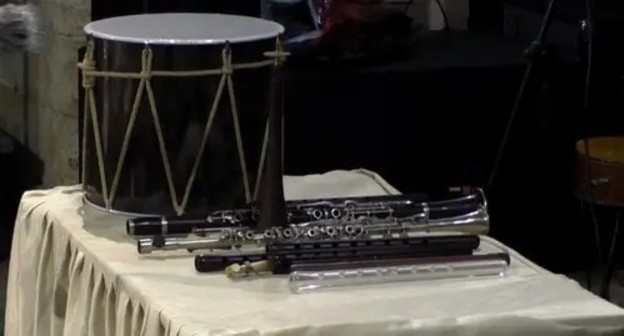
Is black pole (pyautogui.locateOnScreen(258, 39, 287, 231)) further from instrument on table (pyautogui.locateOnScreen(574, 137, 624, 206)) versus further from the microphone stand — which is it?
instrument on table (pyautogui.locateOnScreen(574, 137, 624, 206))

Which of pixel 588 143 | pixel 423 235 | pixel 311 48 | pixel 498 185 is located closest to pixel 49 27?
pixel 311 48

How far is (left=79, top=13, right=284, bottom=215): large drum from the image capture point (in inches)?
68.7

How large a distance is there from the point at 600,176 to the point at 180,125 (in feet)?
5.54

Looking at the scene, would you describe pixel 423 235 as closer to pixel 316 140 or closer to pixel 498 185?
pixel 316 140

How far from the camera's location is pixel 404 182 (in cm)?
303

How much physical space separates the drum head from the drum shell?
1 cm

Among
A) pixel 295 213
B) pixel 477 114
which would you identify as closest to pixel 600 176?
pixel 477 114

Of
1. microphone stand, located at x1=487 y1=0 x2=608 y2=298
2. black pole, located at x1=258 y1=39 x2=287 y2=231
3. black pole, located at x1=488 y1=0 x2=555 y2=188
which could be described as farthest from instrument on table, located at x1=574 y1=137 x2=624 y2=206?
black pole, located at x1=258 y1=39 x2=287 y2=231

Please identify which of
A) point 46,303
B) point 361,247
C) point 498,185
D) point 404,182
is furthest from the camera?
point 498,185

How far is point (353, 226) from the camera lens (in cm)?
171

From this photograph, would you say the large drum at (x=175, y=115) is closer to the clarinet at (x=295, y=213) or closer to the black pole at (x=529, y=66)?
the clarinet at (x=295, y=213)

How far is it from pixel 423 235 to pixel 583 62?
1688 mm

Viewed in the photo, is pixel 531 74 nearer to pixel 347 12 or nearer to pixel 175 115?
pixel 347 12

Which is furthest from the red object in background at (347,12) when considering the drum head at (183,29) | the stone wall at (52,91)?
the drum head at (183,29)
